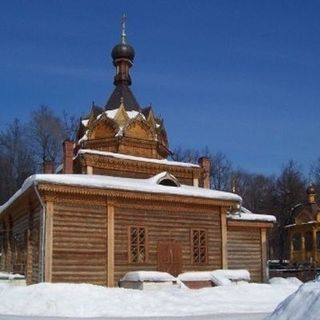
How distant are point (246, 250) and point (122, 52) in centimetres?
1328

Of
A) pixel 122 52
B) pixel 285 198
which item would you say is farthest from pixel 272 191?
pixel 122 52

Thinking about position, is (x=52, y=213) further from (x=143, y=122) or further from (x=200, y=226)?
(x=143, y=122)

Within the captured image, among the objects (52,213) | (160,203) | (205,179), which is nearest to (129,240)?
(160,203)

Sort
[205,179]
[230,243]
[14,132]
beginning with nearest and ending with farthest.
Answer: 1. [230,243]
2. [205,179]
3. [14,132]

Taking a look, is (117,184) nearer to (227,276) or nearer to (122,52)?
(227,276)

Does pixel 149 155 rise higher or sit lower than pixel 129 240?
higher

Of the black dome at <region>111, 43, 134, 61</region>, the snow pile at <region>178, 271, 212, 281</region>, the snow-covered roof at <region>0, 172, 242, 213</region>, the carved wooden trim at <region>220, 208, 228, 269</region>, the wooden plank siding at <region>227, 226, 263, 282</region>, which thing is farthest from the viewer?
the black dome at <region>111, 43, 134, 61</region>

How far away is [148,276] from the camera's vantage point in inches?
800

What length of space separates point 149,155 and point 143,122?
1790 millimetres

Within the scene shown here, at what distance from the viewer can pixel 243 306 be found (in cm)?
1689

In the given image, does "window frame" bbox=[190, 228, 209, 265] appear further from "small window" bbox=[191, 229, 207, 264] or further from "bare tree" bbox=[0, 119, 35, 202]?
"bare tree" bbox=[0, 119, 35, 202]

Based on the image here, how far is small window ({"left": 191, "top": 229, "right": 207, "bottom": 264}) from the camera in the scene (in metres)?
23.1

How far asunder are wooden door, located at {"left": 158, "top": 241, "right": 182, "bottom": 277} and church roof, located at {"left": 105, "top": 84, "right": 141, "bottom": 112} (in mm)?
9032

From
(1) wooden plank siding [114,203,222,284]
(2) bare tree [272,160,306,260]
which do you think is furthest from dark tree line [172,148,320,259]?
(1) wooden plank siding [114,203,222,284]
